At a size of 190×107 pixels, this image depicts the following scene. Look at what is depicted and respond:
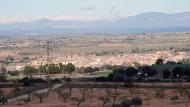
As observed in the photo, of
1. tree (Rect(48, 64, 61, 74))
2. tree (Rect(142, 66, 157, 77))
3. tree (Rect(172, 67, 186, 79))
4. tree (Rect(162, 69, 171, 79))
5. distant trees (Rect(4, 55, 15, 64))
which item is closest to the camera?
tree (Rect(172, 67, 186, 79))

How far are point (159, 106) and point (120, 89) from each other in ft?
68.2

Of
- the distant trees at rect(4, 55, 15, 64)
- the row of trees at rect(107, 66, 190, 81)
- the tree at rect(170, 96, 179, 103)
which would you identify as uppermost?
the distant trees at rect(4, 55, 15, 64)

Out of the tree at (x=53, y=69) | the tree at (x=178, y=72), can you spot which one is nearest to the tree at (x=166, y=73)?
the tree at (x=178, y=72)

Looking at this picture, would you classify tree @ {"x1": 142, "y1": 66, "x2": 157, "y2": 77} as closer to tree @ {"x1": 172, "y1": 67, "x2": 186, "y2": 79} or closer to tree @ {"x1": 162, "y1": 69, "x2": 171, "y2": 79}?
tree @ {"x1": 162, "y1": 69, "x2": 171, "y2": 79}

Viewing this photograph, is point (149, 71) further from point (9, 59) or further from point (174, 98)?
point (9, 59)

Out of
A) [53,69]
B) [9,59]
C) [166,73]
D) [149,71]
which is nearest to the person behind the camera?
[166,73]

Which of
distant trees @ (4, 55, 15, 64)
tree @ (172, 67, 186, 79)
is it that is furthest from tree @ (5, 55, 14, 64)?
tree @ (172, 67, 186, 79)

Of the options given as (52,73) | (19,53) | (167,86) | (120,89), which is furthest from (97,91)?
(19,53)

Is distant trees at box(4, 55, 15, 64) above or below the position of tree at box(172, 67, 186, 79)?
above

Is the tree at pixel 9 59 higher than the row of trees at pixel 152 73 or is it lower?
higher

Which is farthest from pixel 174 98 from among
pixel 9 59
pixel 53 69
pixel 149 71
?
pixel 9 59

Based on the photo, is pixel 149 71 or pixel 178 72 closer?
pixel 178 72

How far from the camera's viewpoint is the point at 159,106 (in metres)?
46.8

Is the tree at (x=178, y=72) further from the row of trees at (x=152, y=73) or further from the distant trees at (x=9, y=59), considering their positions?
the distant trees at (x=9, y=59)
